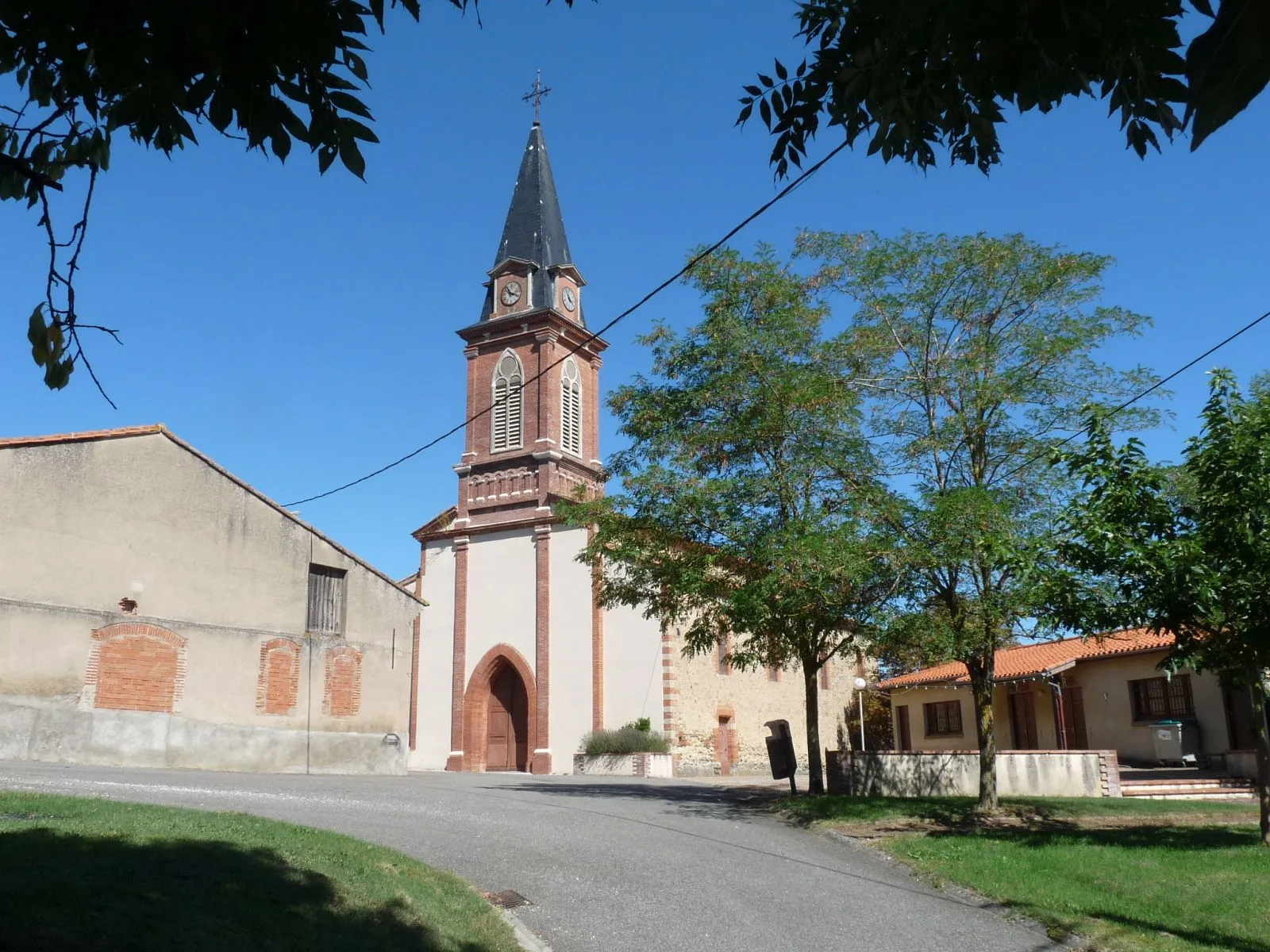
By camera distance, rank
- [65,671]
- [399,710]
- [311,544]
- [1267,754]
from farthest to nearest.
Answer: [399,710], [311,544], [65,671], [1267,754]

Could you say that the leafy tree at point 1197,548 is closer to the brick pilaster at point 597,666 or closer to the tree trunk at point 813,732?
the tree trunk at point 813,732

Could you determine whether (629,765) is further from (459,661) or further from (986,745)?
(986,745)

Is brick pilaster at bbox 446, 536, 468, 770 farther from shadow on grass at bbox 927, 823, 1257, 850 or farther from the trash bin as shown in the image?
shadow on grass at bbox 927, 823, 1257, 850

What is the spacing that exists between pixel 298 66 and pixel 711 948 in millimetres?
6975

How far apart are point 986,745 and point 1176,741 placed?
10.3 metres

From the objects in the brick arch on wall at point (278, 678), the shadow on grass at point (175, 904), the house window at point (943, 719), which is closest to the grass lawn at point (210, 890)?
the shadow on grass at point (175, 904)

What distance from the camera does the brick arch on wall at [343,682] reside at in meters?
23.0

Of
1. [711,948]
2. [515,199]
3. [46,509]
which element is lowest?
[711,948]

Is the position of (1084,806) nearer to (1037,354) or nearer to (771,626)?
(771,626)

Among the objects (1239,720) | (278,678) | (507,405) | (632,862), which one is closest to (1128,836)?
(632,862)

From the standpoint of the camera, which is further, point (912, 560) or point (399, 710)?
point (399, 710)

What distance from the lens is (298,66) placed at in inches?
138

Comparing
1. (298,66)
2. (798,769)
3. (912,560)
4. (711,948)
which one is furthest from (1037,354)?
(798,769)

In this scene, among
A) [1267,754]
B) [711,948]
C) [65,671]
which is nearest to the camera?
[711,948]
